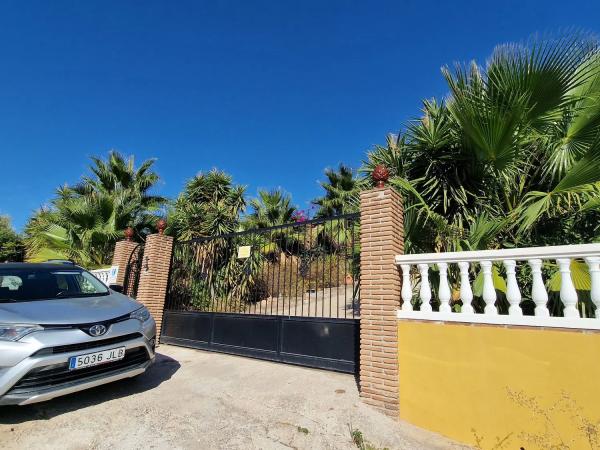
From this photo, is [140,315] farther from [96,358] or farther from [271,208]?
[271,208]

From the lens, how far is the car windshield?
374 centimetres

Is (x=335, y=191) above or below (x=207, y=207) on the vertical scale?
above

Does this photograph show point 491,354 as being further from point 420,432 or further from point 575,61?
point 575,61

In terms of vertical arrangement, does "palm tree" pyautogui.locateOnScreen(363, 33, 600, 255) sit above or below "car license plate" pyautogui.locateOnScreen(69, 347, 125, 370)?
above

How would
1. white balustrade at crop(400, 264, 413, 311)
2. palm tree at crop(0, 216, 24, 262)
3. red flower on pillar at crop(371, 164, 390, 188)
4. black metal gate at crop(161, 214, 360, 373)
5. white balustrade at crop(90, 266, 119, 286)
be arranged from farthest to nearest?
1. palm tree at crop(0, 216, 24, 262)
2. white balustrade at crop(90, 266, 119, 286)
3. black metal gate at crop(161, 214, 360, 373)
4. red flower on pillar at crop(371, 164, 390, 188)
5. white balustrade at crop(400, 264, 413, 311)

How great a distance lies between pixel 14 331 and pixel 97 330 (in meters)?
0.64

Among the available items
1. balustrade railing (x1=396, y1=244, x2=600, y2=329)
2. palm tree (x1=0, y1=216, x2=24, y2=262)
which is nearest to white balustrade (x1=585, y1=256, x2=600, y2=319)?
balustrade railing (x1=396, y1=244, x2=600, y2=329)

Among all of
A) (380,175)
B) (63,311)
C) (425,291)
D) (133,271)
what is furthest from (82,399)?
(133,271)

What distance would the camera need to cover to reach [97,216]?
9.27 meters

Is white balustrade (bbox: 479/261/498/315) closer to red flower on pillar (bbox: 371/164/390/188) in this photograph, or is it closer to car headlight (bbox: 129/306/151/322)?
red flower on pillar (bbox: 371/164/390/188)

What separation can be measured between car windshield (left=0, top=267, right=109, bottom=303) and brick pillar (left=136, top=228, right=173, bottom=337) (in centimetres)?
275

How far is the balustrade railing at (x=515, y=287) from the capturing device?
2779mm

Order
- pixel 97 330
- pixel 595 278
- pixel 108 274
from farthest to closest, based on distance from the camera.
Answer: pixel 108 274, pixel 97 330, pixel 595 278

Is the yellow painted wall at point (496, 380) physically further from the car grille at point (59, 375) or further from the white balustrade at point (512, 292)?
the car grille at point (59, 375)
